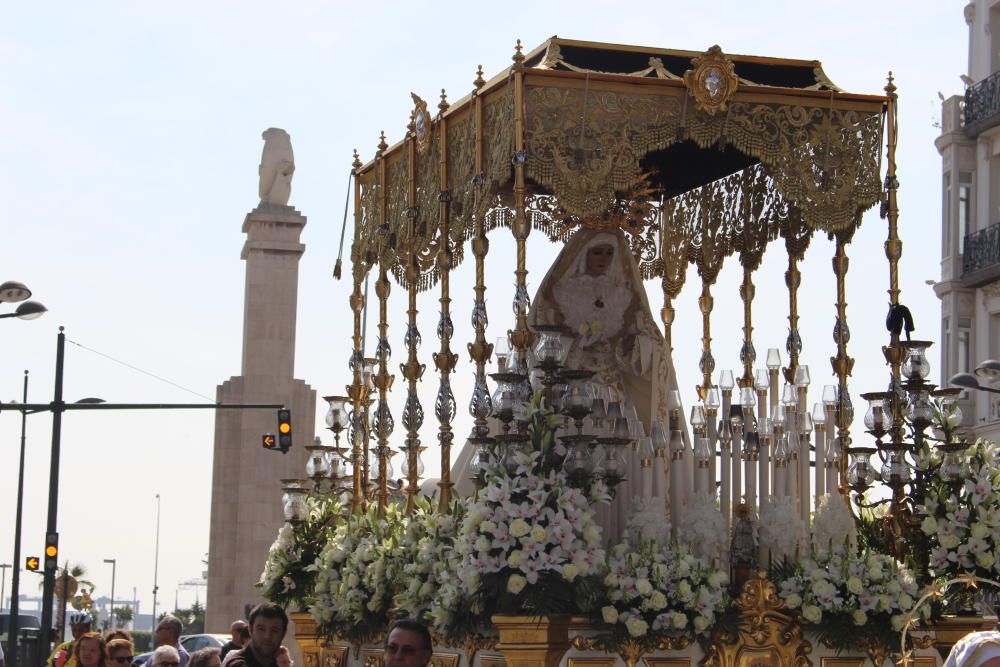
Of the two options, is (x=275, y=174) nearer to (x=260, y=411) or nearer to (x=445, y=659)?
(x=260, y=411)

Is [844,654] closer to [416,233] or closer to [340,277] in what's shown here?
[416,233]

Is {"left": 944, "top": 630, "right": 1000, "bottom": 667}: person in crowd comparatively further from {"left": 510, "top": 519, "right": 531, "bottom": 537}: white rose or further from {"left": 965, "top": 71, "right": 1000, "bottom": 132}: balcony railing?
{"left": 965, "top": 71, "right": 1000, "bottom": 132}: balcony railing

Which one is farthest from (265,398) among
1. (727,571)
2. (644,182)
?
(727,571)

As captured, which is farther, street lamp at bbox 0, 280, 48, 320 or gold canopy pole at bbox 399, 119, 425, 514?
street lamp at bbox 0, 280, 48, 320

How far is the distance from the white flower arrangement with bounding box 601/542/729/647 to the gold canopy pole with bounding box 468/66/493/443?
1.60 metres

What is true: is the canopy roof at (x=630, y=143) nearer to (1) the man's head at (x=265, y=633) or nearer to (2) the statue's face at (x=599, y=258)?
(2) the statue's face at (x=599, y=258)

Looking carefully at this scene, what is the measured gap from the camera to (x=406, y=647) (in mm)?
7312

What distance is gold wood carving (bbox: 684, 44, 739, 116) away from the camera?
13.5 meters

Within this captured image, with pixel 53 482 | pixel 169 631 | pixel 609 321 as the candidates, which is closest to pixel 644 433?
pixel 609 321

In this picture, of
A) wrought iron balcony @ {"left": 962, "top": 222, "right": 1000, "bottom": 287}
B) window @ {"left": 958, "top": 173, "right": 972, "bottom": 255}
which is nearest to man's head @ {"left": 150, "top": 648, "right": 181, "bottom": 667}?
wrought iron balcony @ {"left": 962, "top": 222, "right": 1000, "bottom": 287}

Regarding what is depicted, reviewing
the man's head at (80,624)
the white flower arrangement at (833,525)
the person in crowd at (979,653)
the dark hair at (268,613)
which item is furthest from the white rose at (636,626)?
the person in crowd at (979,653)

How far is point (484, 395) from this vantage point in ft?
43.9

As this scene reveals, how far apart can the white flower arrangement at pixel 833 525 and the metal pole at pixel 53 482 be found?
15480 millimetres

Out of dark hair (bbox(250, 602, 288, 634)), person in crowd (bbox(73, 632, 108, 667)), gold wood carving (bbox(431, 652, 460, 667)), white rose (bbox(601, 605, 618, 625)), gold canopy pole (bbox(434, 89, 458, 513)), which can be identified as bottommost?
gold wood carving (bbox(431, 652, 460, 667))
